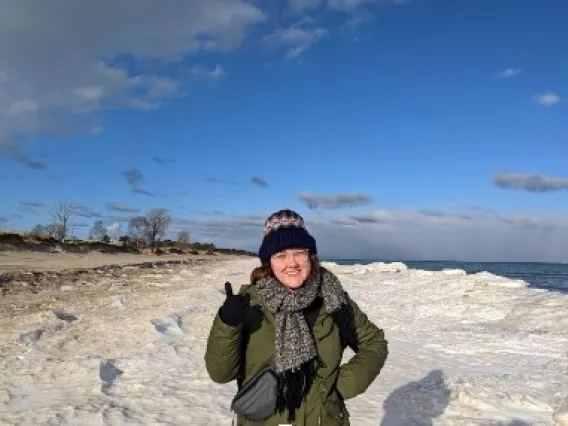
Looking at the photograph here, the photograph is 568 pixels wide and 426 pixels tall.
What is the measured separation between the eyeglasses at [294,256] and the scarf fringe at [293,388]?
1.73 feet

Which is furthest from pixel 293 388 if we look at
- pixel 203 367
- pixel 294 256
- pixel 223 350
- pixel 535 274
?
pixel 535 274

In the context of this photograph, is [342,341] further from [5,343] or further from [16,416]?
[5,343]

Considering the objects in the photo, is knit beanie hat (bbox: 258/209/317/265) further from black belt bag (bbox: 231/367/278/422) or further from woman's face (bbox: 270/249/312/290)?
black belt bag (bbox: 231/367/278/422)

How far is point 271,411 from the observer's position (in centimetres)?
263

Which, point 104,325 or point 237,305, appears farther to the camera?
point 104,325

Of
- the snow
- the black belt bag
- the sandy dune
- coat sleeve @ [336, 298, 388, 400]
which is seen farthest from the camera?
the sandy dune

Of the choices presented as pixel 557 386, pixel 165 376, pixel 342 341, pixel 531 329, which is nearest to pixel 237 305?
pixel 342 341

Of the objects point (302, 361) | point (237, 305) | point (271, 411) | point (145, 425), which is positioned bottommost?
point (145, 425)

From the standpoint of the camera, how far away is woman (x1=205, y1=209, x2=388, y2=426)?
8.61 feet

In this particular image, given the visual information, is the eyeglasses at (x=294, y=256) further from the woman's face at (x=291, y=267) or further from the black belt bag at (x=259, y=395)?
the black belt bag at (x=259, y=395)

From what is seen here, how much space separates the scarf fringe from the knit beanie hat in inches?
23.6

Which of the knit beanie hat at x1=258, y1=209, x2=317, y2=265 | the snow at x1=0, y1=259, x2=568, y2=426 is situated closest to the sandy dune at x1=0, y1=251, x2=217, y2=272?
the snow at x1=0, y1=259, x2=568, y2=426

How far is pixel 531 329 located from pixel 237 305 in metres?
10.5

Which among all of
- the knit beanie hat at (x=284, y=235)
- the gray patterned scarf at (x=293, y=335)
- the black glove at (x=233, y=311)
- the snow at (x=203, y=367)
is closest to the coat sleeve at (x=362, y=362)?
the gray patterned scarf at (x=293, y=335)
